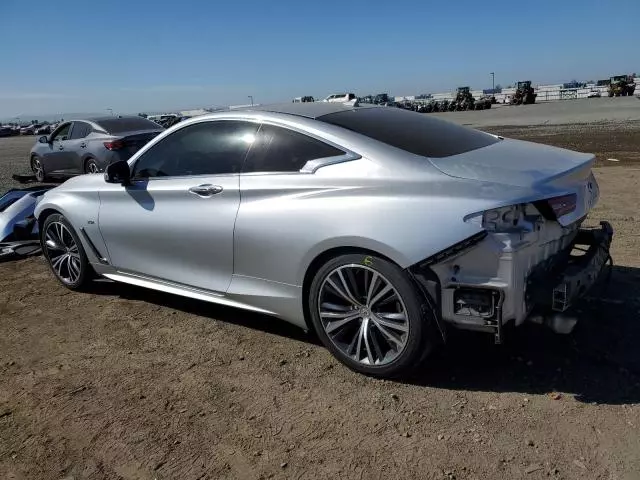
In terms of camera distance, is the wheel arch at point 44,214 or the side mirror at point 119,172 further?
the wheel arch at point 44,214

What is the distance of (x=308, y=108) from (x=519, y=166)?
5.34 feet

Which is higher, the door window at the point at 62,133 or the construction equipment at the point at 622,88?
the construction equipment at the point at 622,88

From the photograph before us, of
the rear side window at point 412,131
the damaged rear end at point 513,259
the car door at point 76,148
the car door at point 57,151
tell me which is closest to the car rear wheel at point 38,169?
the car door at point 57,151

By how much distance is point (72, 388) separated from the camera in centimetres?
356

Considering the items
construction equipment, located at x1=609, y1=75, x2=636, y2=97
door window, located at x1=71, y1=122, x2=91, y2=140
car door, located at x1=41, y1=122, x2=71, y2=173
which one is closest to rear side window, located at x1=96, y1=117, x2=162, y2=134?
door window, located at x1=71, y1=122, x2=91, y2=140

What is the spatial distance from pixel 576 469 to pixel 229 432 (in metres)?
1.70

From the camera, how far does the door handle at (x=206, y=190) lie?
394 cm

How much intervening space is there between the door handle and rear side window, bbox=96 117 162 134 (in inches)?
331

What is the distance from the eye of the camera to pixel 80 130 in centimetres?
1232

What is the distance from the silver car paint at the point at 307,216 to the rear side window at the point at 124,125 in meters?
7.55

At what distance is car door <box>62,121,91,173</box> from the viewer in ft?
39.4

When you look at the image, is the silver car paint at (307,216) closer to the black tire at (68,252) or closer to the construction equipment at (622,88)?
the black tire at (68,252)

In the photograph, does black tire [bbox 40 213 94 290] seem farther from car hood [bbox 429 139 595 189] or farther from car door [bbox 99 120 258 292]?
car hood [bbox 429 139 595 189]

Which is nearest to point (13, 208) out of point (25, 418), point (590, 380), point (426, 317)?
point (25, 418)
